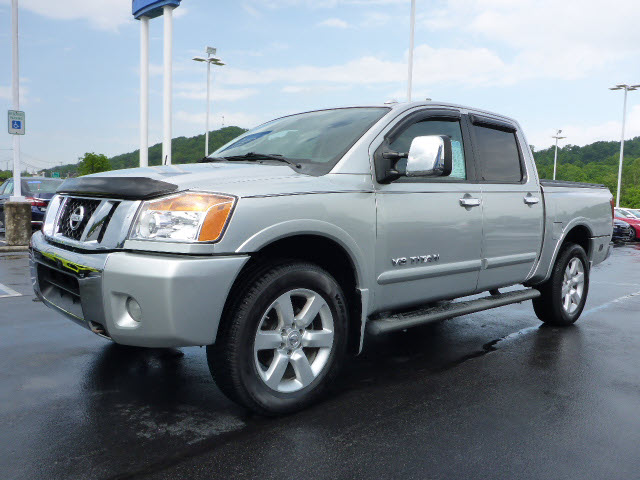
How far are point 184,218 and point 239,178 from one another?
39 centimetres

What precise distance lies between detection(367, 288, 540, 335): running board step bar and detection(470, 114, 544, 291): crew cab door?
0.41 ft

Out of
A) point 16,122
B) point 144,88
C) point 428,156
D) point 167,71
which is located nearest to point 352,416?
point 428,156

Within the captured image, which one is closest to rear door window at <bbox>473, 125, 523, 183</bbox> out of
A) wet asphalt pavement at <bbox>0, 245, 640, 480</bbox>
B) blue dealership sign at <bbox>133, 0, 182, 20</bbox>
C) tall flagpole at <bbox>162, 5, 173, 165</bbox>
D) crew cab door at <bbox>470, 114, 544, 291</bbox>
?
crew cab door at <bbox>470, 114, 544, 291</bbox>

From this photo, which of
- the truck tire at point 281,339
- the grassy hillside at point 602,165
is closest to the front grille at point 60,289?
the truck tire at point 281,339

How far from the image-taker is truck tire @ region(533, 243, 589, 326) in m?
5.46

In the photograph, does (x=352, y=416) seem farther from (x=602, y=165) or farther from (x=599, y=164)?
(x=599, y=164)

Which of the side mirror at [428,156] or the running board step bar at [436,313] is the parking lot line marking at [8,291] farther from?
the side mirror at [428,156]

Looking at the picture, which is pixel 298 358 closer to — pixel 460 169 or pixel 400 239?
pixel 400 239

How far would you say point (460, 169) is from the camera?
432 cm

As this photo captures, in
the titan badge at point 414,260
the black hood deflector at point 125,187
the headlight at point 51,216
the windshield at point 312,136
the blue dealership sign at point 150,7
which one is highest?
the blue dealership sign at point 150,7

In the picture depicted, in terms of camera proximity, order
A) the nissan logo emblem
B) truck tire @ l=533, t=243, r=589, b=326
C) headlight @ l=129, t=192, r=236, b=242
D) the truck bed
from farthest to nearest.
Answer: truck tire @ l=533, t=243, r=589, b=326 < the truck bed < the nissan logo emblem < headlight @ l=129, t=192, r=236, b=242

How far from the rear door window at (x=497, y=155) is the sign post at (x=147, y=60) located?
42.7 feet

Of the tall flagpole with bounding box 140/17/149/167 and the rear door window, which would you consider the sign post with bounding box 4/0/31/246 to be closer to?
the tall flagpole with bounding box 140/17/149/167

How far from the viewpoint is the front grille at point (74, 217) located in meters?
3.18
